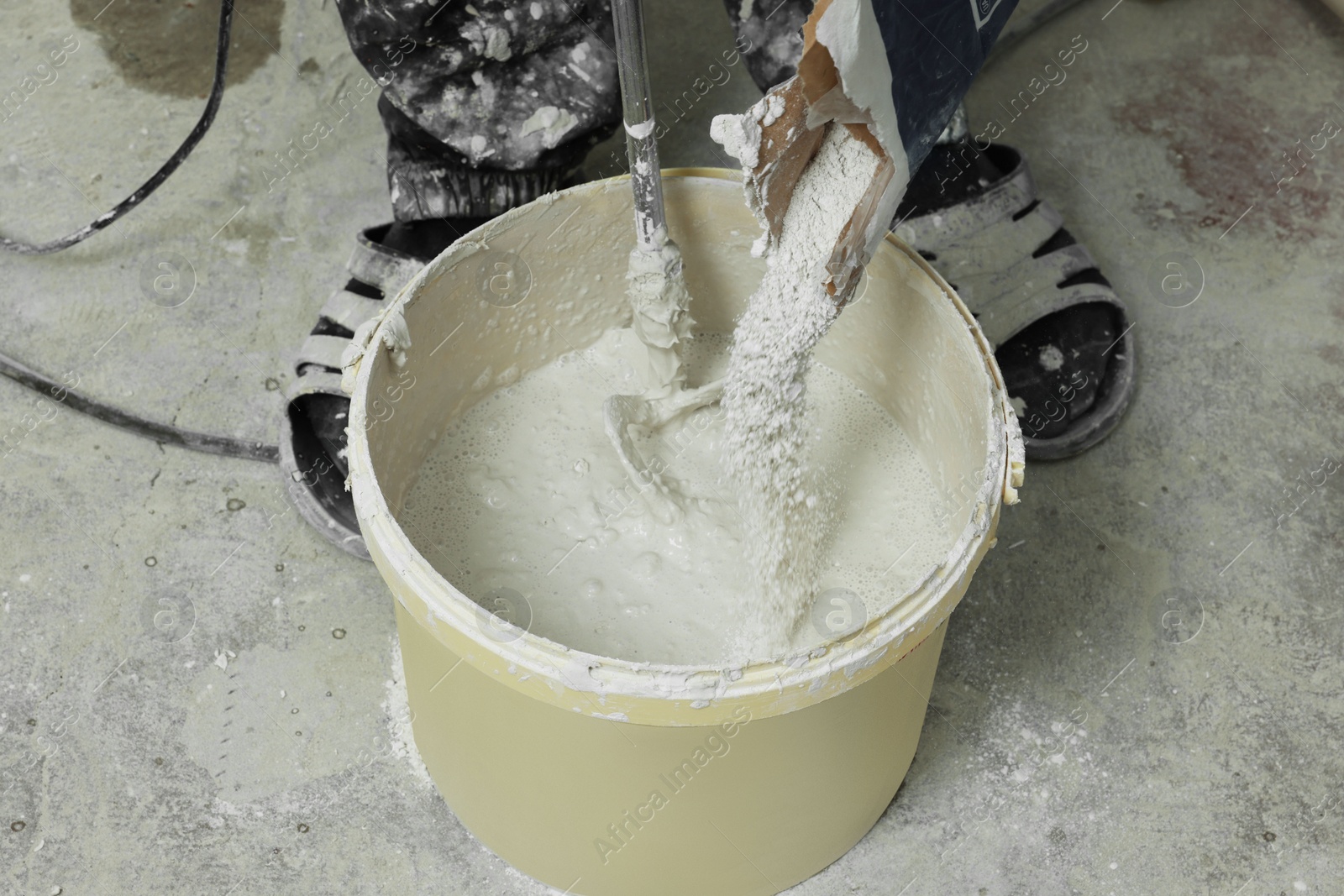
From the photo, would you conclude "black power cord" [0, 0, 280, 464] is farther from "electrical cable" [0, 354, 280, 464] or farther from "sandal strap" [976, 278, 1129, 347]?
"sandal strap" [976, 278, 1129, 347]

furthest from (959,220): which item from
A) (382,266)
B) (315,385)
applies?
(315,385)

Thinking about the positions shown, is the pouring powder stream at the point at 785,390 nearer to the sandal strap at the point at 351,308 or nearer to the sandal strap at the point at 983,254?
the sandal strap at the point at 983,254

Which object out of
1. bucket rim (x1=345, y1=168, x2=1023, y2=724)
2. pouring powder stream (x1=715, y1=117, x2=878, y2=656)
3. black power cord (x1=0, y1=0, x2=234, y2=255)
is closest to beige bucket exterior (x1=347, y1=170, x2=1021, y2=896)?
bucket rim (x1=345, y1=168, x2=1023, y2=724)

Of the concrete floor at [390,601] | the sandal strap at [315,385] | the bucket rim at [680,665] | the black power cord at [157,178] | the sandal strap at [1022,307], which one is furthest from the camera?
the black power cord at [157,178]

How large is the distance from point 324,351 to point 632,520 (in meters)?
0.56

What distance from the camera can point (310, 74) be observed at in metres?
2.25

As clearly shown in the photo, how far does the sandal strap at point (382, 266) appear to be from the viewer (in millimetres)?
1789

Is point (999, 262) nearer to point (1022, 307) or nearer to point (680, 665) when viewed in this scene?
point (1022, 307)

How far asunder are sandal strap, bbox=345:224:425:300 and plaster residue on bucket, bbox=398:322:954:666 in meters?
0.27

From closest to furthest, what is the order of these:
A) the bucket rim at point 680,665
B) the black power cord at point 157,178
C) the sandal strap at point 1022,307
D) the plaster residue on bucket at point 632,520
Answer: the bucket rim at point 680,665 < the plaster residue on bucket at point 632,520 < the sandal strap at point 1022,307 < the black power cord at point 157,178

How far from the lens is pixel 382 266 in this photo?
1796 mm

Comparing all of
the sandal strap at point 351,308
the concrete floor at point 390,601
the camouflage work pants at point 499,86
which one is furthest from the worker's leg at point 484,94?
the concrete floor at point 390,601

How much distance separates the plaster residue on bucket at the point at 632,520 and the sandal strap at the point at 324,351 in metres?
0.26

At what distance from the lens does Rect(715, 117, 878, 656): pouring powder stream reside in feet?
3.82
